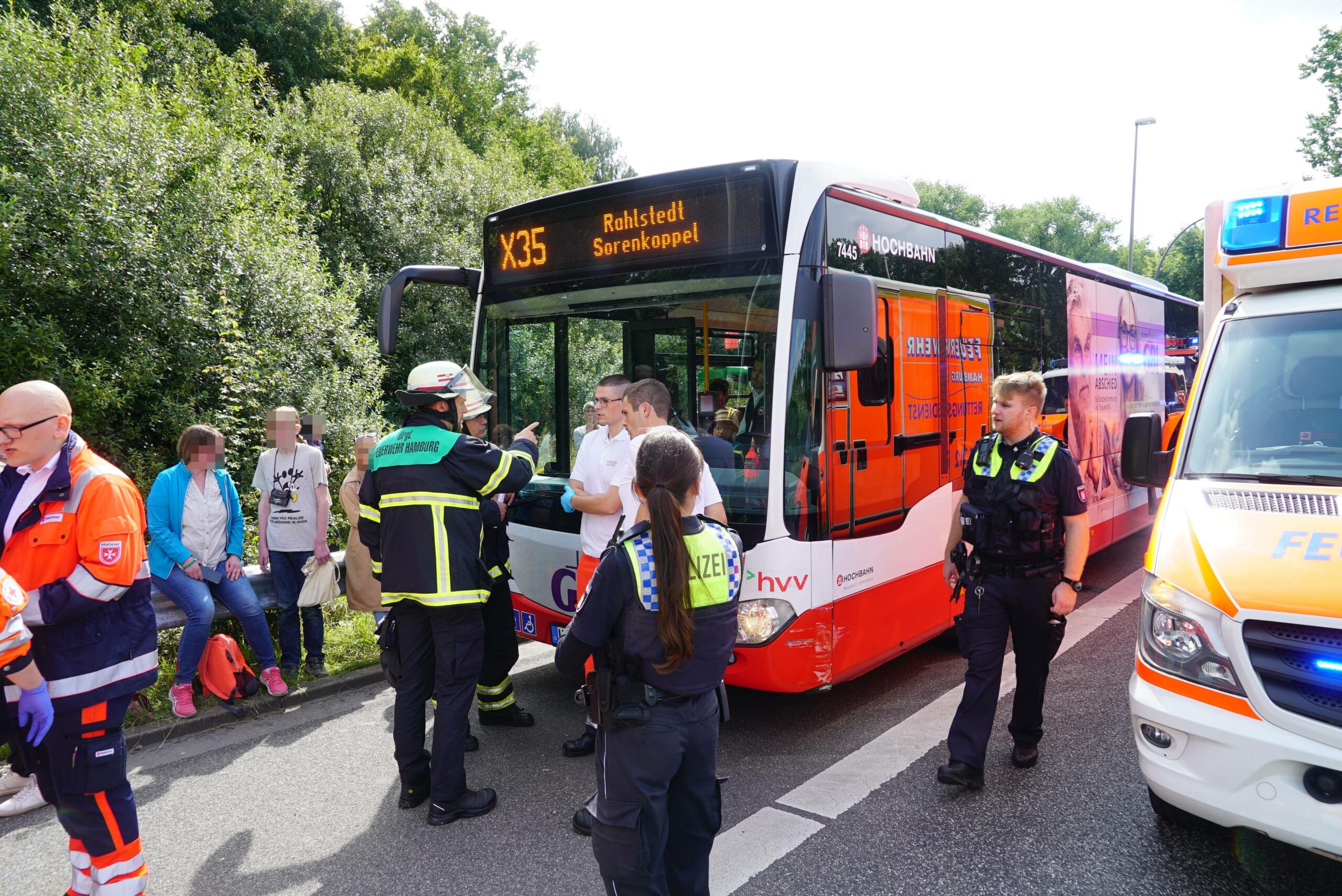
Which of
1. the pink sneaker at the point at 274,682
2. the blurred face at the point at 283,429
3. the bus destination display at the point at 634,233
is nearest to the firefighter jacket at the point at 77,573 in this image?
the pink sneaker at the point at 274,682

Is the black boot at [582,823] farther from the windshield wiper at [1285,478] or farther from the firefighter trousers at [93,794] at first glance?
the windshield wiper at [1285,478]

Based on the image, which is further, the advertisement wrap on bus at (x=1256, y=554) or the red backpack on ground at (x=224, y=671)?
the red backpack on ground at (x=224, y=671)

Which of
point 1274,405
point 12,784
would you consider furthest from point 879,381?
point 12,784

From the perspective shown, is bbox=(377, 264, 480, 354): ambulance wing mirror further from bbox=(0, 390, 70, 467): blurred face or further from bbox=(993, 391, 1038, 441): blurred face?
bbox=(993, 391, 1038, 441): blurred face

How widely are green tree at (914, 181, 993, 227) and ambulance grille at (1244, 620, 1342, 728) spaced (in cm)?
6422

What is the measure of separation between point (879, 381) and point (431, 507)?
8.00 feet

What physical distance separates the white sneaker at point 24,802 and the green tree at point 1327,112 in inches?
1225

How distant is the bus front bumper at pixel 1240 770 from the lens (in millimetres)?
2646

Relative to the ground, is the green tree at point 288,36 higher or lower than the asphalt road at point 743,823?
higher

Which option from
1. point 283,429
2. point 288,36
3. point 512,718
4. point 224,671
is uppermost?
point 288,36

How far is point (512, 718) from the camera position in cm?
504

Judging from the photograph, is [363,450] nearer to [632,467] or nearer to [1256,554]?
[632,467]

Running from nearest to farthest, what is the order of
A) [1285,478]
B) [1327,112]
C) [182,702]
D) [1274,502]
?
[1274,502] → [1285,478] → [182,702] → [1327,112]

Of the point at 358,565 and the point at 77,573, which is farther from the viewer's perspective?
the point at 358,565
